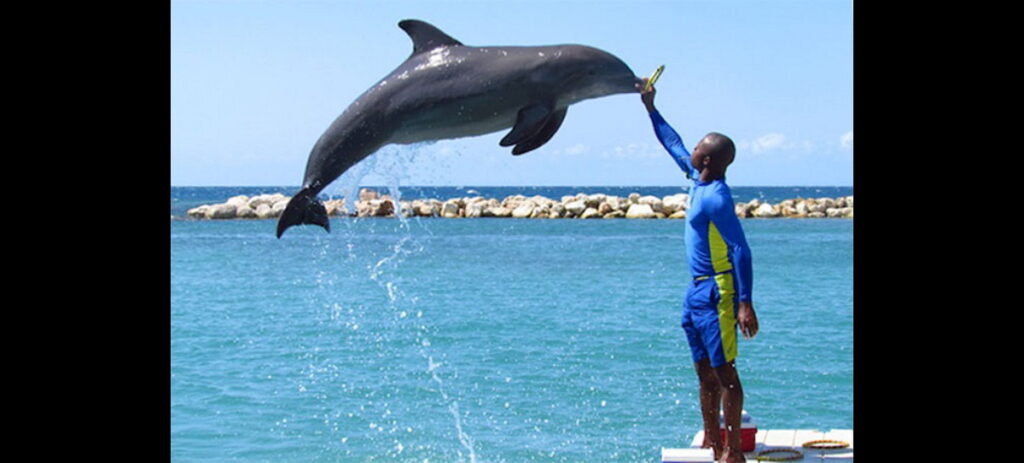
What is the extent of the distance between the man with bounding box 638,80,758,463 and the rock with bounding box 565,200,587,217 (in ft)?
155

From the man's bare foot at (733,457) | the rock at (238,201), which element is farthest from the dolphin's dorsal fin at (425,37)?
the rock at (238,201)

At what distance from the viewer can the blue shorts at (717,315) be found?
6676 mm

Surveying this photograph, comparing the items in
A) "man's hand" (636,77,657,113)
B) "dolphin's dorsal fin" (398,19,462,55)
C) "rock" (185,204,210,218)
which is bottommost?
"rock" (185,204,210,218)

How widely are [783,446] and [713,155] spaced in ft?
6.45

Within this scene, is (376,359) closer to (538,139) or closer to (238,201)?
(538,139)

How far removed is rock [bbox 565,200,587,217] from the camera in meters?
54.3

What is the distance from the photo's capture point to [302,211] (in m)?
6.87

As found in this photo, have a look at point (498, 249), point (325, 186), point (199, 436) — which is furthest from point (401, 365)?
point (498, 249)

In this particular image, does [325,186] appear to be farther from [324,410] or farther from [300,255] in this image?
[300,255]

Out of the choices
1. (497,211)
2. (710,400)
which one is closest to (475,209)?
(497,211)

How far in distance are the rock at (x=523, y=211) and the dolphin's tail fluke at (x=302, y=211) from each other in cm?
4842

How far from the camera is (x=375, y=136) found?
6547 millimetres

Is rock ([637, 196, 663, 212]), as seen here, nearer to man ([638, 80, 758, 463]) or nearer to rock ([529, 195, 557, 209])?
rock ([529, 195, 557, 209])

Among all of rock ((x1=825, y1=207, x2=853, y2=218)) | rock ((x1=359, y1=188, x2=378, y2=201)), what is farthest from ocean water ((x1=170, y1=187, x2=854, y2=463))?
rock ((x1=825, y1=207, x2=853, y2=218))
